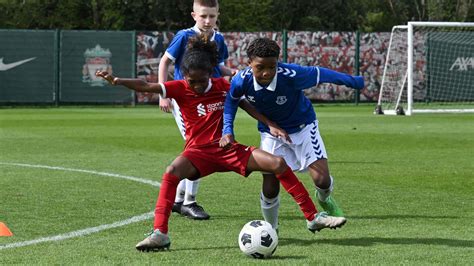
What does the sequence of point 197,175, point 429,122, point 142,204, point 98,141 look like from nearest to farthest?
point 197,175 → point 142,204 → point 98,141 → point 429,122

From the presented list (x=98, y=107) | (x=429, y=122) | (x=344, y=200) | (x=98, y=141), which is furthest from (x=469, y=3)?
(x=344, y=200)

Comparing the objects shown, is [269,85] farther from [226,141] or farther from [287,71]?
[226,141]

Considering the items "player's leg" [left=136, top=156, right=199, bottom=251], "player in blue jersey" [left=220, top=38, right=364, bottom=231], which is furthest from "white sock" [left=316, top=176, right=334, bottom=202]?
"player's leg" [left=136, top=156, right=199, bottom=251]

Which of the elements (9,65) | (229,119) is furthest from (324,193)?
(9,65)

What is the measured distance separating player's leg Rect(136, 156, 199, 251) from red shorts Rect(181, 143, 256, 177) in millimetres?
50

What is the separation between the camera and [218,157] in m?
7.04

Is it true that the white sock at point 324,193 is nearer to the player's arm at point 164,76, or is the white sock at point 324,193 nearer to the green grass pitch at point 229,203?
the green grass pitch at point 229,203

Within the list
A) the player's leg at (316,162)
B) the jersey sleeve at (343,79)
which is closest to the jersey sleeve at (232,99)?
the jersey sleeve at (343,79)

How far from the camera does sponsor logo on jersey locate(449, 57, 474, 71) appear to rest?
35312mm

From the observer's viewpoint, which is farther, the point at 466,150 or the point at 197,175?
the point at 466,150

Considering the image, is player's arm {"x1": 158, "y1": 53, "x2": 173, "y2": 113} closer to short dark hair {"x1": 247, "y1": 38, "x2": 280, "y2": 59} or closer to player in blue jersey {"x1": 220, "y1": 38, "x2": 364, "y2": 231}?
player in blue jersey {"x1": 220, "y1": 38, "x2": 364, "y2": 231}

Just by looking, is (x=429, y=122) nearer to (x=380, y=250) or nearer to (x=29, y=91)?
(x=29, y=91)

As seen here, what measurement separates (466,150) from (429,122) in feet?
27.8

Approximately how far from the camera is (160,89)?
23.3 feet
